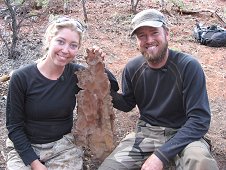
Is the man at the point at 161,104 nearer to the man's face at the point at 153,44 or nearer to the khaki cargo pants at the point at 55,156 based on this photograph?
the man's face at the point at 153,44

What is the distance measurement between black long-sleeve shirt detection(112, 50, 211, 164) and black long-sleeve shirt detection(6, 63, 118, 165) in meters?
0.52

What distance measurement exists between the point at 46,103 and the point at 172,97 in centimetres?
94

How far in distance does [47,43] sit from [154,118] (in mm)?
1018

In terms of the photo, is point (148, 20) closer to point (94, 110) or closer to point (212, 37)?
point (94, 110)

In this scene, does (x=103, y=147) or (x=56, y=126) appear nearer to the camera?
(x=56, y=126)

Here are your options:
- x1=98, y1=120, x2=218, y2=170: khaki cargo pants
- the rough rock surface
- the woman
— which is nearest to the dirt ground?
the rough rock surface

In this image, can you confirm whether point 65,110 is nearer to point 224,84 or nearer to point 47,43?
point 47,43

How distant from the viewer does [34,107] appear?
2967 mm

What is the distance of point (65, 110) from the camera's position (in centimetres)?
304

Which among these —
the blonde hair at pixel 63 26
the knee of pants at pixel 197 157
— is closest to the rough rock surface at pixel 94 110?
the blonde hair at pixel 63 26

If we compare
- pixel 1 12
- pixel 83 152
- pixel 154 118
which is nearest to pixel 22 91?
pixel 83 152

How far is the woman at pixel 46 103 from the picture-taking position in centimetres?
293

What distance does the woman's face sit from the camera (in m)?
2.90

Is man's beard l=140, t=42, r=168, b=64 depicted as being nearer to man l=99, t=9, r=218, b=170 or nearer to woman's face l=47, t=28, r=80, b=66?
man l=99, t=9, r=218, b=170
